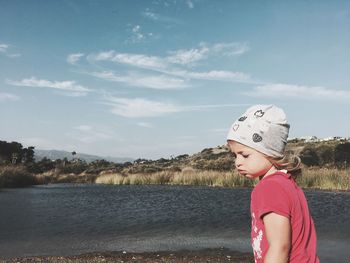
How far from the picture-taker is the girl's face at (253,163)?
2689 millimetres

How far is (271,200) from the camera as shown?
242 centimetres

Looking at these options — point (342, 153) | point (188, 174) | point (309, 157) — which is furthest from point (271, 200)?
point (342, 153)

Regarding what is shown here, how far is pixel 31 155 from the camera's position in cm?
7069

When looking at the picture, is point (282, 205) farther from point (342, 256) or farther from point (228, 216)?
point (228, 216)

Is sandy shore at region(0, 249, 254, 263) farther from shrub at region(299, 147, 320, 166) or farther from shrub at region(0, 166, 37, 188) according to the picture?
shrub at region(299, 147, 320, 166)

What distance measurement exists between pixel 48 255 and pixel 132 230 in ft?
15.1

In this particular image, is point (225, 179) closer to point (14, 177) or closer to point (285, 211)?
point (14, 177)

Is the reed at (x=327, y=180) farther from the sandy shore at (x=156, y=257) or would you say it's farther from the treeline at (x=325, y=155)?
the treeline at (x=325, y=155)

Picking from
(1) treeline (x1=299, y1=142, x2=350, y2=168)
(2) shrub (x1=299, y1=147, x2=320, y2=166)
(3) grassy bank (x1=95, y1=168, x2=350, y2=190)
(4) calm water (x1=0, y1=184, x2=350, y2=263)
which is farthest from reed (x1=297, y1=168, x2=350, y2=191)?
(1) treeline (x1=299, y1=142, x2=350, y2=168)

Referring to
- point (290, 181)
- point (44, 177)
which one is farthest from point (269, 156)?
point (44, 177)

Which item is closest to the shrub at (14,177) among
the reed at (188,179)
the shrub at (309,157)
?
the reed at (188,179)

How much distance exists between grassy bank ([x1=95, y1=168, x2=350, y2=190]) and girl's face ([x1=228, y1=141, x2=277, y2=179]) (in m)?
27.9

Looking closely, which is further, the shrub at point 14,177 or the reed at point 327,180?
the shrub at point 14,177

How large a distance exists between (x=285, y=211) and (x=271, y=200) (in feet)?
0.30
